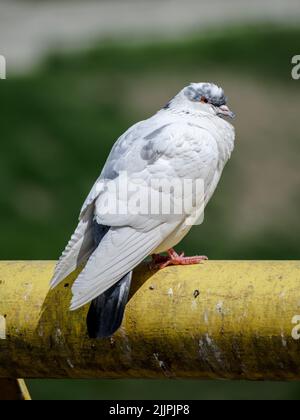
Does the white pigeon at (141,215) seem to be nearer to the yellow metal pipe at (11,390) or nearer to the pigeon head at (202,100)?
the pigeon head at (202,100)

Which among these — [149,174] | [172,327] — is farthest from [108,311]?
[149,174]

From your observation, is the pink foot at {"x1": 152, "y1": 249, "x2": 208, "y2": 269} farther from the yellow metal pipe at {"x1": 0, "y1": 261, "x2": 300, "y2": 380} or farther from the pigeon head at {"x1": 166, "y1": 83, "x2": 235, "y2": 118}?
the pigeon head at {"x1": 166, "y1": 83, "x2": 235, "y2": 118}

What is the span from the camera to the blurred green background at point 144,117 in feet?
34.5

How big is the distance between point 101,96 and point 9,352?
8564mm

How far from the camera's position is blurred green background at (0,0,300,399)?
1052cm

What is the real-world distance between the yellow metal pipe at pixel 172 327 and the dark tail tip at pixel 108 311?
0.05 meters

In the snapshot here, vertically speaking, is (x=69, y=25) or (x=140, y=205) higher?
(x=69, y=25)

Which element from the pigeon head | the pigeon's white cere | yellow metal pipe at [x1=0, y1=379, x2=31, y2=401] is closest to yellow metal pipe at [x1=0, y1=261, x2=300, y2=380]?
the pigeon's white cere

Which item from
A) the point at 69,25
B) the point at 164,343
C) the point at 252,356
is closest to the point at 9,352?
the point at 164,343

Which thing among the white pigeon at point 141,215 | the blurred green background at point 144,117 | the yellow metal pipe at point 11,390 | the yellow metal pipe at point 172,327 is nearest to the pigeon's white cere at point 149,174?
the white pigeon at point 141,215

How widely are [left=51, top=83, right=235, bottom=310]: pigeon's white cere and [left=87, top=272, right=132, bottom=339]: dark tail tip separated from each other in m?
0.05

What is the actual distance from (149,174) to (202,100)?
76cm
